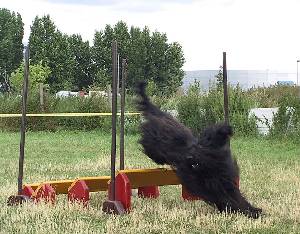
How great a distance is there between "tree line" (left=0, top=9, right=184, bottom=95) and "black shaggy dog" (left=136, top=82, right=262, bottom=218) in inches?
1537

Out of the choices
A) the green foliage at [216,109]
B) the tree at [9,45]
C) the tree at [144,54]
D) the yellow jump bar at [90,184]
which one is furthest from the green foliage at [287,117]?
the tree at [9,45]

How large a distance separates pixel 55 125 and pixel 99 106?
63.0 inches

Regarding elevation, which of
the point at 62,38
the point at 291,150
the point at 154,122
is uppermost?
the point at 62,38

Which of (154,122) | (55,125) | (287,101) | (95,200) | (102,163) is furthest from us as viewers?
(55,125)

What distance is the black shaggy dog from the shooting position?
20.1ft

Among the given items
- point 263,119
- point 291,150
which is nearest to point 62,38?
point 263,119

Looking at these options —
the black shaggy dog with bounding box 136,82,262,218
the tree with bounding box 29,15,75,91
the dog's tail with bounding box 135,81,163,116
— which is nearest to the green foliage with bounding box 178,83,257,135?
the dog's tail with bounding box 135,81,163,116

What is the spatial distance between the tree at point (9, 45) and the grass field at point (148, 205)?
39668mm

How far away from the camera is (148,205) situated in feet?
22.2

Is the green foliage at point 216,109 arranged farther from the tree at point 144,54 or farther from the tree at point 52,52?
the tree at point 52,52

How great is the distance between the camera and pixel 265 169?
1067 centimetres

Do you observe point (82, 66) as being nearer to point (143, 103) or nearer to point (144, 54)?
point (144, 54)

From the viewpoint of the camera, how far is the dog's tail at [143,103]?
702 centimetres

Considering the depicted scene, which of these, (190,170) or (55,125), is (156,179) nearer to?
(190,170)
